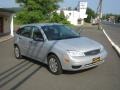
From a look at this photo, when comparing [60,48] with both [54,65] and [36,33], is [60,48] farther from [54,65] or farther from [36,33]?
[36,33]

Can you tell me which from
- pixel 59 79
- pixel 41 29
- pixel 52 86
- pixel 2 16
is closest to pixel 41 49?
pixel 41 29

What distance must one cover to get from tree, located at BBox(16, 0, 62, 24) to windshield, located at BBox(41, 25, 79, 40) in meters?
32.0

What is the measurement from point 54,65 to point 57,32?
1.52m

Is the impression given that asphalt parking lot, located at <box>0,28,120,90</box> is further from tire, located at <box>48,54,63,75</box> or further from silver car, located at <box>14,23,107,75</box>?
silver car, located at <box>14,23,107,75</box>

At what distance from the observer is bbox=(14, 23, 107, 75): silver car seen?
7758 mm

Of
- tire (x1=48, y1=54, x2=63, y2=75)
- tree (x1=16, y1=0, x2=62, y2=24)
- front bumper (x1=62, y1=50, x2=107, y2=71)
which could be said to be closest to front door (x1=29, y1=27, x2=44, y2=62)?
tire (x1=48, y1=54, x2=63, y2=75)

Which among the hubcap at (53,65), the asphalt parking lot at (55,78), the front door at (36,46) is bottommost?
the asphalt parking lot at (55,78)

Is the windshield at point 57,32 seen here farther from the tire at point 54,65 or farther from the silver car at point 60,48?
the tire at point 54,65

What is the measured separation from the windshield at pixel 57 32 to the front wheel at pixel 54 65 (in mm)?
830

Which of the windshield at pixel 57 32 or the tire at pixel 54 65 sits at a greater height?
the windshield at pixel 57 32

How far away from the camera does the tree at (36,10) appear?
41903 millimetres

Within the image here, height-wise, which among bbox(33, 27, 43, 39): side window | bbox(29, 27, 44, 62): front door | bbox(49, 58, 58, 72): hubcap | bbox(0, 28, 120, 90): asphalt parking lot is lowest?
bbox(0, 28, 120, 90): asphalt parking lot

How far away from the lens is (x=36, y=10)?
4309 centimetres

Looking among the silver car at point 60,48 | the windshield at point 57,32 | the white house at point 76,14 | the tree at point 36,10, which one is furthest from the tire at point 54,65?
the white house at point 76,14
